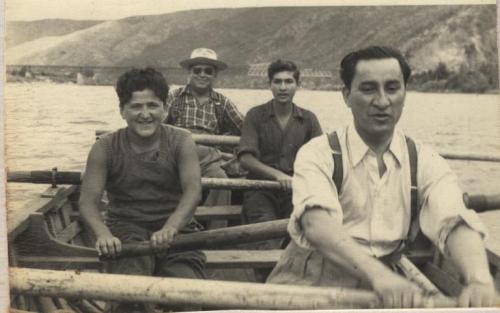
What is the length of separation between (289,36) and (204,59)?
0.24 metres

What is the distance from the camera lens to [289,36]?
156cm

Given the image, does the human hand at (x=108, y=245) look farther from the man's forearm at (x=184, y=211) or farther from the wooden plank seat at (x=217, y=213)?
the wooden plank seat at (x=217, y=213)

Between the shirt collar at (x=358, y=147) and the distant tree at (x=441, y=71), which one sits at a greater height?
the distant tree at (x=441, y=71)

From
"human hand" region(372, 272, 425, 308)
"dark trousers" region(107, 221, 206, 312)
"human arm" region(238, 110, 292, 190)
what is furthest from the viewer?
"human arm" region(238, 110, 292, 190)

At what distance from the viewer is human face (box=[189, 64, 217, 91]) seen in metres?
1.63

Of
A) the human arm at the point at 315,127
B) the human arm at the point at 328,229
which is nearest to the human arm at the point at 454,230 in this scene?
the human arm at the point at 328,229

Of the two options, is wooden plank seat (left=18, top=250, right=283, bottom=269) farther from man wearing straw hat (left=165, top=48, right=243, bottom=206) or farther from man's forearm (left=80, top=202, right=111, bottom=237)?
man wearing straw hat (left=165, top=48, right=243, bottom=206)

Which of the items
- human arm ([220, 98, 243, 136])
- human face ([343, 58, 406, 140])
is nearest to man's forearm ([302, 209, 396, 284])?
human face ([343, 58, 406, 140])

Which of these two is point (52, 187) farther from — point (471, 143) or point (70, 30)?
point (471, 143)

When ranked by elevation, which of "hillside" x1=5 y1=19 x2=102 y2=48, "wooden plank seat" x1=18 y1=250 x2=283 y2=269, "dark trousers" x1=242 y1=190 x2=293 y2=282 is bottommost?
"wooden plank seat" x1=18 y1=250 x2=283 y2=269

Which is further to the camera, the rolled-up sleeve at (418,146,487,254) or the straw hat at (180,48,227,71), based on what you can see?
the straw hat at (180,48,227,71)

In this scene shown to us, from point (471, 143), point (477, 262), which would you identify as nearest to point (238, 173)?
point (471, 143)

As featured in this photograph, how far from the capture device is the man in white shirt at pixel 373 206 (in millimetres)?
1170

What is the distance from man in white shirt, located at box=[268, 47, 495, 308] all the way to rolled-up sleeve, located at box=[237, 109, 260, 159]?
1.13ft
